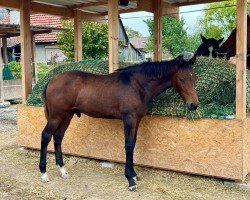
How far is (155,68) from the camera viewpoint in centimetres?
457

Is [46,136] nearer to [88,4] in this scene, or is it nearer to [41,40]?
[88,4]

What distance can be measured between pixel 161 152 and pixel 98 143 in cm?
106

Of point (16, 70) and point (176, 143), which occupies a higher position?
point (16, 70)

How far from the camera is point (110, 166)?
5.30m

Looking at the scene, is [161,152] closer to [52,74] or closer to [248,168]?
[248,168]

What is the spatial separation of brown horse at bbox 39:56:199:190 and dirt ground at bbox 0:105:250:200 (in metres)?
0.19

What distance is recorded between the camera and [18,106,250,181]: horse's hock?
4.30 m

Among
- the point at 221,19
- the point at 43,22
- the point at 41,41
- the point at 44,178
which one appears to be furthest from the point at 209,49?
the point at 41,41

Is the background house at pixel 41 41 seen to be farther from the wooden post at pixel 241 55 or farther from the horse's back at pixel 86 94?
the wooden post at pixel 241 55

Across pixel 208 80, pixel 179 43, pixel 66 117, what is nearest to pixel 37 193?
pixel 66 117

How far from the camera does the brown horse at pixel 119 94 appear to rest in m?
4.39

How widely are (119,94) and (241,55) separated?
154cm

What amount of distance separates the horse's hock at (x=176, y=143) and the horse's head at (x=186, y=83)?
1.33ft

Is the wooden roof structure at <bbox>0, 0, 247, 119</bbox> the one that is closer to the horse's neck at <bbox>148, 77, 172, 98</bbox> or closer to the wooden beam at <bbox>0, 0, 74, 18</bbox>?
the wooden beam at <bbox>0, 0, 74, 18</bbox>
